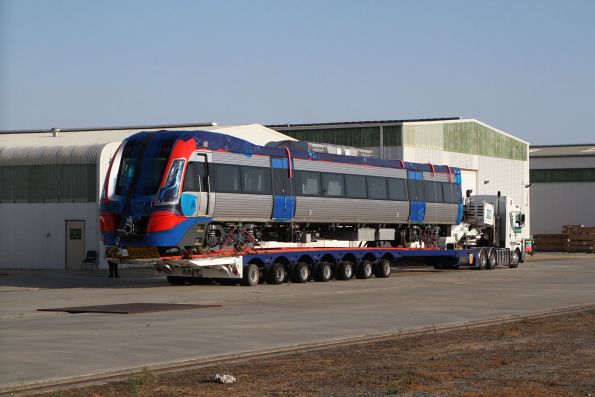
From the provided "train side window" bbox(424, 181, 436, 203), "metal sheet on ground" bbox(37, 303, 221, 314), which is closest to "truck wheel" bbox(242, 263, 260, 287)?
"metal sheet on ground" bbox(37, 303, 221, 314)

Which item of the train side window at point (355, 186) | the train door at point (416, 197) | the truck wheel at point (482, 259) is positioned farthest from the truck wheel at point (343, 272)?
the truck wheel at point (482, 259)

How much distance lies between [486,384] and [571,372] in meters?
1.67

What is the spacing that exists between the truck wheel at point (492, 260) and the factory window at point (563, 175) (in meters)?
33.8

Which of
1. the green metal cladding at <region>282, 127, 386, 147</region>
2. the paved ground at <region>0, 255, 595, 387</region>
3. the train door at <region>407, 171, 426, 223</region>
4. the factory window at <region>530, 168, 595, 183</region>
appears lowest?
the paved ground at <region>0, 255, 595, 387</region>

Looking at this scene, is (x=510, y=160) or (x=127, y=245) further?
(x=510, y=160)

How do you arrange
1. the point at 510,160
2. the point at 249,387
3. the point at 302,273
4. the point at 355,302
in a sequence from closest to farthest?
the point at 249,387 → the point at 355,302 → the point at 302,273 → the point at 510,160

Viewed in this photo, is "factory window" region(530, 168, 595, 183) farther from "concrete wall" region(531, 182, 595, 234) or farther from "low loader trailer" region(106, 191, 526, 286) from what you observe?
"low loader trailer" region(106, 191, 526, 286)

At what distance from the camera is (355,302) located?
26875 mm

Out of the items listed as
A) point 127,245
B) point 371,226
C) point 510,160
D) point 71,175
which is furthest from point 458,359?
point 510,160

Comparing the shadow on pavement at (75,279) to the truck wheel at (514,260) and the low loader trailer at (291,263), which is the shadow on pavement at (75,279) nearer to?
the low loader trailer at (291,263)

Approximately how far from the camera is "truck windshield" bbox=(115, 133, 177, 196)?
30.6 meters

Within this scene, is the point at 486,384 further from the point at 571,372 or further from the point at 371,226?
the point at 371,226

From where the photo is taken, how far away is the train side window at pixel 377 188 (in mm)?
40125

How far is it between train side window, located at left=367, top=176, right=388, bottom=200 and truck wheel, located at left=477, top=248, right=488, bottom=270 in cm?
936
